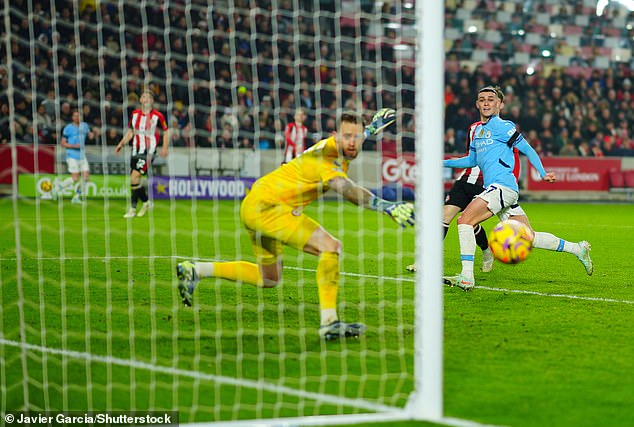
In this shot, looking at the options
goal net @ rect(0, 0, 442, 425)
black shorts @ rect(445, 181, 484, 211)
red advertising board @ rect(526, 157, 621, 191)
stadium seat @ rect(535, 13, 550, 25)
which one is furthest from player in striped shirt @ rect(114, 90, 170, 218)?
stadium seat @ rect(535, 13, 550, 25)

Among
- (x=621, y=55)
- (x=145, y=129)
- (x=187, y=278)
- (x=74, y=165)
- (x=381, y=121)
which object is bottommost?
(x=187, y=278)

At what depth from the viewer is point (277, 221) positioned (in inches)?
209

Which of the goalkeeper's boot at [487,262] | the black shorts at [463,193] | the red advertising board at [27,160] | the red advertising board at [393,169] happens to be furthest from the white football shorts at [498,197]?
the red advertising board at [27,160]

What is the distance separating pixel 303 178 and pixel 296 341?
1.06m

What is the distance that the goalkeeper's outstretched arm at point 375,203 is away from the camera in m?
4.46

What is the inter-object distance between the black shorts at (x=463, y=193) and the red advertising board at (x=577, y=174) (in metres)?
15.8

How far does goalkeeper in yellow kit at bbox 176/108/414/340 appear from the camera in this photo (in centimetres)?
512

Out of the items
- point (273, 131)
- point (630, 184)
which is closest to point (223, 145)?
point (273, 131)

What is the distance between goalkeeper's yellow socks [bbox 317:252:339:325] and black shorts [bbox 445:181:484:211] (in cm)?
350

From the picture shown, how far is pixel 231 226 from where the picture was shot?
13430 millimetres

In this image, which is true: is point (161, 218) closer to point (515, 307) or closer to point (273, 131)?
point (273, 131)

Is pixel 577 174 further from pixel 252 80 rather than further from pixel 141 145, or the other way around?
pixel 141 145

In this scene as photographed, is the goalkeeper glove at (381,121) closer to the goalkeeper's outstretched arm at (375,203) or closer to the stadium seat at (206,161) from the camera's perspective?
the goalkeeper's outstretched arm at (375,203)

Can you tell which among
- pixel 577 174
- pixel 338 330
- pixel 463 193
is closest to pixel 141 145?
pixel 463 193
